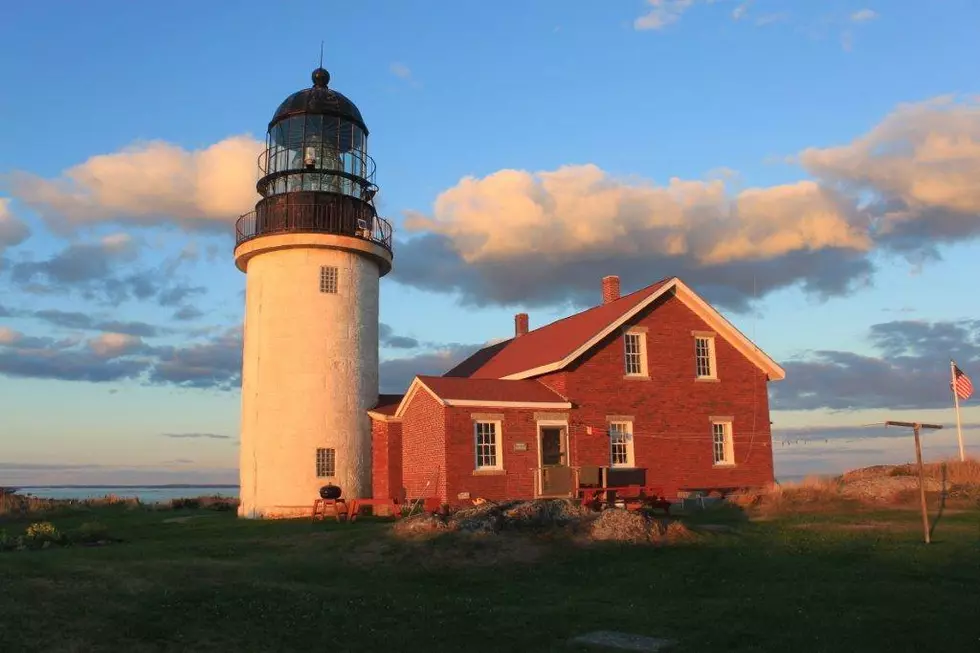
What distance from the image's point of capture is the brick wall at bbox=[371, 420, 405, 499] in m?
28.4

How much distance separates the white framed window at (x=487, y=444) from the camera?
979 inches

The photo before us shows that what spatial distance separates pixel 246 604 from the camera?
12070 mm

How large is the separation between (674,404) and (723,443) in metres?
2.64

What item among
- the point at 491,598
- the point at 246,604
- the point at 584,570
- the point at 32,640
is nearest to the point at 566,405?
the point at 584,570

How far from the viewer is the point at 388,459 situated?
28.4 metres

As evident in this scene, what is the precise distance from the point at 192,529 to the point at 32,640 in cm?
1448

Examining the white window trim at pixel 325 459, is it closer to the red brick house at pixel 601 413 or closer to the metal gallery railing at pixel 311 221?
the red brick house at pixel 601 413

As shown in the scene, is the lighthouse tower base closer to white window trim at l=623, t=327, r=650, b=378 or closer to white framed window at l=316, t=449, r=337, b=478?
white framed window at l=316, t=449, r=337, b=478

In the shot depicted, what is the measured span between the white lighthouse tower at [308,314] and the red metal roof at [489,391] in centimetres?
400

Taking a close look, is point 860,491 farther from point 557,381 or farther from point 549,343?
point 549,343

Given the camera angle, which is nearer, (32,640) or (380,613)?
(32,640)

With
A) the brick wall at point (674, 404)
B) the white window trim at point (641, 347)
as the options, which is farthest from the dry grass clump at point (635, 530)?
the white window trim at point (641, 347)

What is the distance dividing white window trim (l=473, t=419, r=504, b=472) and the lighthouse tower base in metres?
5.62

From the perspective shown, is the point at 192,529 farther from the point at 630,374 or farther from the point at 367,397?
the point at 630,374
